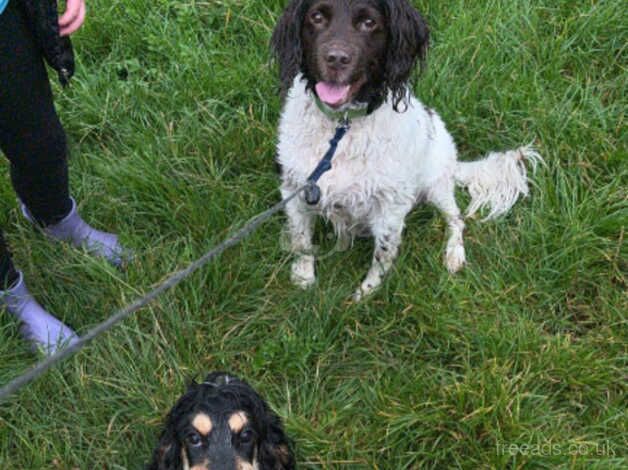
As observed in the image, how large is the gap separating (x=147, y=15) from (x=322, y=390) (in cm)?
227

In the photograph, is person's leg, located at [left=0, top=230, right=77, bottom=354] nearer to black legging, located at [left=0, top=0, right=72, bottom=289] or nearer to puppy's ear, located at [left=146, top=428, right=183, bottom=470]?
black legging, located at [left=0, top=0, right=72, bottom=289]

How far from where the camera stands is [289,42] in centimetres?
282

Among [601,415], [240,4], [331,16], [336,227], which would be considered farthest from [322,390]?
[240,4]

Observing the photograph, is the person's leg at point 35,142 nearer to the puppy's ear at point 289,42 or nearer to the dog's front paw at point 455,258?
the puppy's ear at point 289,42

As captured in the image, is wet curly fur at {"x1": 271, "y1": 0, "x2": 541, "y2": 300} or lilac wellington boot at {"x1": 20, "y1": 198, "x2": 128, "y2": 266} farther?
lilac wellington boot at {"x1": 20, "y1": 198, "x2": 128, "y2": 266}

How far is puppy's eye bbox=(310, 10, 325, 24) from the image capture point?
2713mm

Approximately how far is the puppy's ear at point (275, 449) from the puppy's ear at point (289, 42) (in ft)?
4.26

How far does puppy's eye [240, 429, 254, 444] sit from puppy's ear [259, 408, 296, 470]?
0.08m

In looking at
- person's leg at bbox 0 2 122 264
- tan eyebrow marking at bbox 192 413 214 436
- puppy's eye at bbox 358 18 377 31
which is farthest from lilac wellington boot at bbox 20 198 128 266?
puppy's eye at bbox 358 18 377 31

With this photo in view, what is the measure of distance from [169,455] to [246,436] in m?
0.26

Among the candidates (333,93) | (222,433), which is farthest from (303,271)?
(222,433)

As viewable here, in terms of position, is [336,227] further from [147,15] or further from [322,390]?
[147,15]

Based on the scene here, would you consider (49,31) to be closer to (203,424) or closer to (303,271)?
(203,424)

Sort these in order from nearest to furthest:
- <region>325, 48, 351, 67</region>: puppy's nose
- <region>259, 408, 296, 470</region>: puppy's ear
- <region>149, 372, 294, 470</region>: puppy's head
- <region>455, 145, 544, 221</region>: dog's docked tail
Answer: <region>149, 372, 294, 470</region>: puppy's head, <region>259, 408, 296, 470</region>: puppy's ear, <region>325, 48, 351, 67</region>: puppy's nose, <region>455, 145, 544, 221</region>: dog's docked tail
